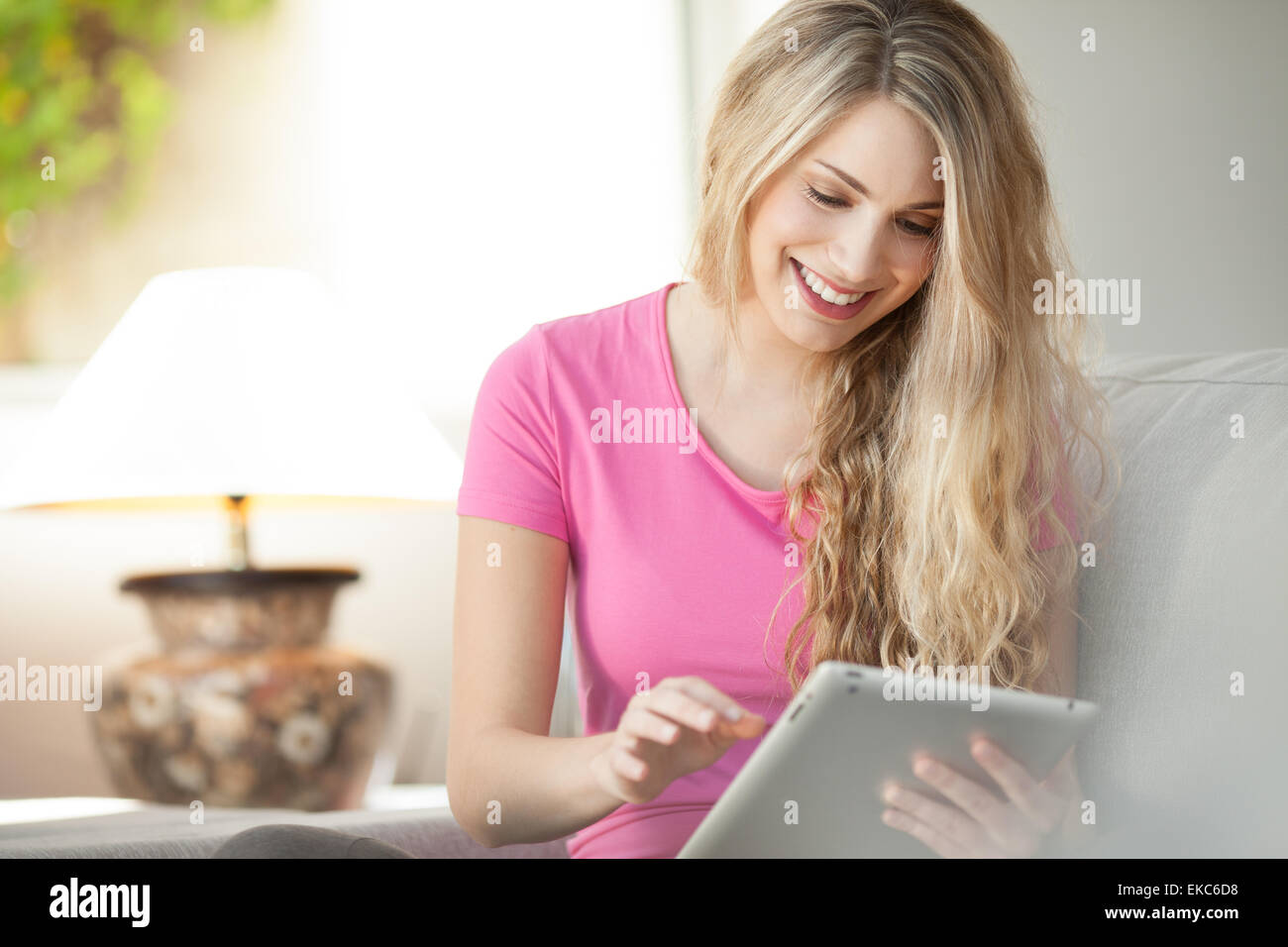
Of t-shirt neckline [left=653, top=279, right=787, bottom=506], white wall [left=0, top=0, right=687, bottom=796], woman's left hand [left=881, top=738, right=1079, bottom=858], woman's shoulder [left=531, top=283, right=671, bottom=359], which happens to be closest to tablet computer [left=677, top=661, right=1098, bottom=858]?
woman's left hand [left=881, top=738, right=1079, bottom=858]

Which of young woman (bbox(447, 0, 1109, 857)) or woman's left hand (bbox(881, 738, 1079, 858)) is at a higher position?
young woman (bbox(447, 0, 1109, 857))

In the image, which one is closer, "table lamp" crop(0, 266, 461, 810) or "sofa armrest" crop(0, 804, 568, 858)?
"sofa armrest" crop(0, 804, 568, 858)

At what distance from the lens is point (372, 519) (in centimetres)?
210

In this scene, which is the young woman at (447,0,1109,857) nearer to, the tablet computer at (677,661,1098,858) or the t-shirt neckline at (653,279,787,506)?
the t-shirt neckline at (653,279,787,506)

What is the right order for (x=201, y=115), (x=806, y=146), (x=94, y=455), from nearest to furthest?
1. (x=806, y=146)
2. (x=94, y=455)
3. (x=201, y=115)

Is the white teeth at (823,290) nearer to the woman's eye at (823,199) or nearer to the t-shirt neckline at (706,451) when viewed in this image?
the woman's eye at (823,199)

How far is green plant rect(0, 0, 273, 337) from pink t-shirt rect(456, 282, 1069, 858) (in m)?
1.28

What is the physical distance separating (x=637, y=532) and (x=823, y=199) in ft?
1.04

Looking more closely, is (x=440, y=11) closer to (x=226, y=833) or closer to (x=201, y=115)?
(x=201, y=115)

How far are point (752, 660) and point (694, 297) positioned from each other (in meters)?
0.36

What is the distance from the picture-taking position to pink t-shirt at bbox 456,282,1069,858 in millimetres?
1019

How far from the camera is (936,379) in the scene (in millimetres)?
1090

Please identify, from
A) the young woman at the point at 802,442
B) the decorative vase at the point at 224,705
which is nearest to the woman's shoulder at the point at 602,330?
the young woman at the point at 802,442
